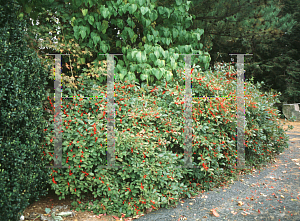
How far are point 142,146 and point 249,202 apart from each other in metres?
1.43

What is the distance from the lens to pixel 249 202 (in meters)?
2.73

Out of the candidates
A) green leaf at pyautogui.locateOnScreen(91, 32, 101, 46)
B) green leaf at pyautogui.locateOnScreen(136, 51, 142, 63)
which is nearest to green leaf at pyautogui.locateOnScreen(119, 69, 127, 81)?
green leaf at pyautogui.locateOnScreen(136, 51, 142, 63)

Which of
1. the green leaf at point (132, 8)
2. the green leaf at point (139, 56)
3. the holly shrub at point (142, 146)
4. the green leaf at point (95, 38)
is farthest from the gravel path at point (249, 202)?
the green leaf at point (132, 8)

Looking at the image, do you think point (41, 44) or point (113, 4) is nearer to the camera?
point (41, 44)

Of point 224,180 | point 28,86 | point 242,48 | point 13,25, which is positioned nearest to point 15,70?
point 28,86

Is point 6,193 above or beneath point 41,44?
beneath

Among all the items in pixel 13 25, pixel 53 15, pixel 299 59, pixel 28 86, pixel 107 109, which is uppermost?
pixel 299 59

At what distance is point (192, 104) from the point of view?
3246 mm

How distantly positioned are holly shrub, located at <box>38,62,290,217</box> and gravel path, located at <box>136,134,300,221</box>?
5.0 inches

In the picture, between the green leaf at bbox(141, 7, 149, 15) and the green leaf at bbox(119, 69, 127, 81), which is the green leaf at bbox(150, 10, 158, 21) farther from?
the green leaf at bbox(119, 69, 127, 81)

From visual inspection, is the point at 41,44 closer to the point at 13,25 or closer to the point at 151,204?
the point at 13,25

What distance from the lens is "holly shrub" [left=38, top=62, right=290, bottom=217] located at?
2402mm

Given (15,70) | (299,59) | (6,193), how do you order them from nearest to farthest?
(6,193)
(15,70)
(299,59)

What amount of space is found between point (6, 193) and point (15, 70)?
98 cm
